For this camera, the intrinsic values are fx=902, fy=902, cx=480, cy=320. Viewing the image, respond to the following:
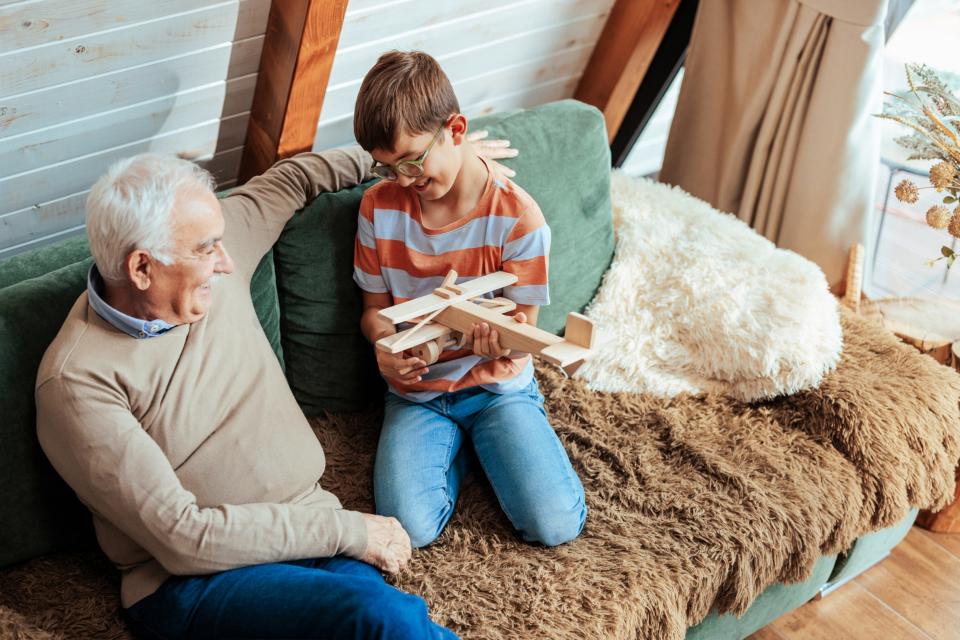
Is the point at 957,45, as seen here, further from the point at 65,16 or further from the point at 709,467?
the point at 65,16

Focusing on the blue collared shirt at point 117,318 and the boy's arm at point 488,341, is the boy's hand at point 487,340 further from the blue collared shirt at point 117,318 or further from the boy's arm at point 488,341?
the blue collared shirt at point 117,318

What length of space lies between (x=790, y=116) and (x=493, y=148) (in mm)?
1115

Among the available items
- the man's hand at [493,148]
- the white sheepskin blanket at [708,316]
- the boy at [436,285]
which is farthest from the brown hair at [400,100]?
the white sheepskin blanket at [708,316]

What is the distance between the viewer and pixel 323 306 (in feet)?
6.44

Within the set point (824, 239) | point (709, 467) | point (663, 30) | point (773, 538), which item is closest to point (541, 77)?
point (663, 30)

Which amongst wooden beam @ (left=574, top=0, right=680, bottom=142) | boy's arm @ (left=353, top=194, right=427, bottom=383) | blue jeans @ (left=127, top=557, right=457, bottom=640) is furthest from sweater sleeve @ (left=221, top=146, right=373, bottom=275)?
wooden beam @ (left=574, top=0, right=680, bottom=142)

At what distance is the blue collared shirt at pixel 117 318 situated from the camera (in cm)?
143

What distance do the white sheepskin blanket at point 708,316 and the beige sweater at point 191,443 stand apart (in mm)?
844

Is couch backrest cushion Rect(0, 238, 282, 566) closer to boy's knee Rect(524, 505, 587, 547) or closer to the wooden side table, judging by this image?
boy's knee Rect(524, 505, 587, 547)

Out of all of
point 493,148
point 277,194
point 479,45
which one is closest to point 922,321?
point 493,148

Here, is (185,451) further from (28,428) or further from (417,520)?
(417,520)

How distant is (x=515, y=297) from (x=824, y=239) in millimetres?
1345

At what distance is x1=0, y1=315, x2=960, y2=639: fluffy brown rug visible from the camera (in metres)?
1.60

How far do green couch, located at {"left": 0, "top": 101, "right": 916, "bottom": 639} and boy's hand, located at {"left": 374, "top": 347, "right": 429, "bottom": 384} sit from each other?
178 mm
